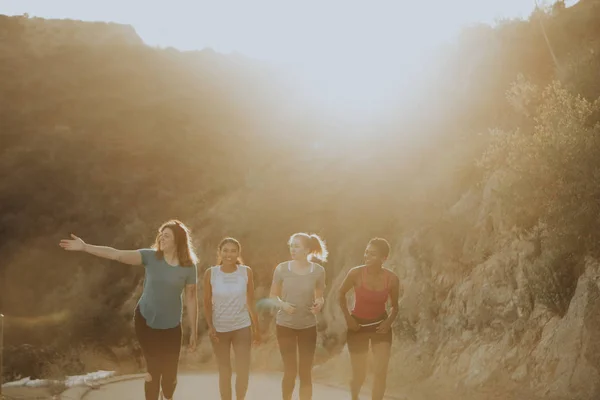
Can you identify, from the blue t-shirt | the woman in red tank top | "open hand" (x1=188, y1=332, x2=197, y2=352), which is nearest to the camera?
the blue t-shirt

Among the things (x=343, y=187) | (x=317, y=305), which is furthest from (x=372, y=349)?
(x=343, y=187)

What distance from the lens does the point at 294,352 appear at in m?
8.59

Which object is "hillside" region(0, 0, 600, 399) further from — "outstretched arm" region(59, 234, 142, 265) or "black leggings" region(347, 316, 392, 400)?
"outstretched arm" region(59, 234, 142, 265)

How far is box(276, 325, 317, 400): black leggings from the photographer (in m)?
8.52

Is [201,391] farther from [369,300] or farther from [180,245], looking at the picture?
[180,245]

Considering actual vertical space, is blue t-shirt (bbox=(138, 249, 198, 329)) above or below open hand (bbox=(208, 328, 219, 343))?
above

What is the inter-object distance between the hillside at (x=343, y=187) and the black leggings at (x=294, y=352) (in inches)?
152

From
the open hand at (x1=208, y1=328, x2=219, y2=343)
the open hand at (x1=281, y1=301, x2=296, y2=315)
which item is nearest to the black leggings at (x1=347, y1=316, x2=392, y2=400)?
the open hand at (x1=281, y1=301, x2=296, y2=315)

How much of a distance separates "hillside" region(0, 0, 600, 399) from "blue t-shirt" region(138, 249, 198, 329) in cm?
567

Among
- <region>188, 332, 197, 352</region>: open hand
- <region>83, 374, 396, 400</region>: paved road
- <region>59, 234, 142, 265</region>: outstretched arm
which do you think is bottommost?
<region>83, 374, 396, 400</region>: paved road

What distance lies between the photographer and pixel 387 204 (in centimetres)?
2264

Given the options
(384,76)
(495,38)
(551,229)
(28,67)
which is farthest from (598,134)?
(28,67)

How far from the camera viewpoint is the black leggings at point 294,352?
27.9 ft

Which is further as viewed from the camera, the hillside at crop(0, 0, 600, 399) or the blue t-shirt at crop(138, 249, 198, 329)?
the hillside at crop(0, 0, 600, 399)
